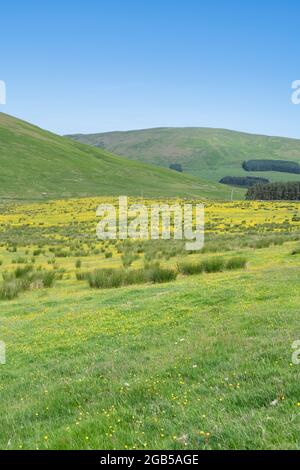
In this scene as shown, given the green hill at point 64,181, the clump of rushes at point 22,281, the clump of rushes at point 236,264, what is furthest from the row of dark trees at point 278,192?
the clump of rushes at point 22,281

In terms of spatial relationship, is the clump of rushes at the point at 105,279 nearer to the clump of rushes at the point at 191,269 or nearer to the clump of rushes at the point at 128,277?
the clump of rushes at the point at 128,277

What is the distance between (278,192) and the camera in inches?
5743

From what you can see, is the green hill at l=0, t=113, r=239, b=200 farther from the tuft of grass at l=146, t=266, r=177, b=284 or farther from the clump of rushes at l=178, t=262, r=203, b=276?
the tuft of grass at l=146, t=266, r=177, b=284

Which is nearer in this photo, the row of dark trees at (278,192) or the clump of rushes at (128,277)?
the clump of rushes at (128,277)

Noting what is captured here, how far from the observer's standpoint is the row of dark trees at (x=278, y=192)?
144 meters

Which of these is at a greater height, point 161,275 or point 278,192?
point 278,192

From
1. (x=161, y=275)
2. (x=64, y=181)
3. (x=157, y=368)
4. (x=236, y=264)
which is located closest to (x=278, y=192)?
(x=64, y=181)

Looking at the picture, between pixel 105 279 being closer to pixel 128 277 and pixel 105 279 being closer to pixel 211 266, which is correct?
pixel 128 277

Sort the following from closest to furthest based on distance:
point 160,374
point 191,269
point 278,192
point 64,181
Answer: point 160,374, point 191,269, point 278,192, point 64,181

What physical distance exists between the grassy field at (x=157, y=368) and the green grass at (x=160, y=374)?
0.07 feet

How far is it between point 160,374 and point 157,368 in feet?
1.21

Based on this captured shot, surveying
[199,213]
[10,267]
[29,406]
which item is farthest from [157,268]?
[199,213]

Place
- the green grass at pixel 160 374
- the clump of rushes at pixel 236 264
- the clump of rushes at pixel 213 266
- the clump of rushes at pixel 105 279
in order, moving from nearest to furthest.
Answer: the green grass at pixel 160 374 < the clump of rushes at pixel 105 279 < the clump of rushes at pixel 213 266 < the clump of rushes at pixel 236 264

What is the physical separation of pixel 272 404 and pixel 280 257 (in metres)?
19.9
